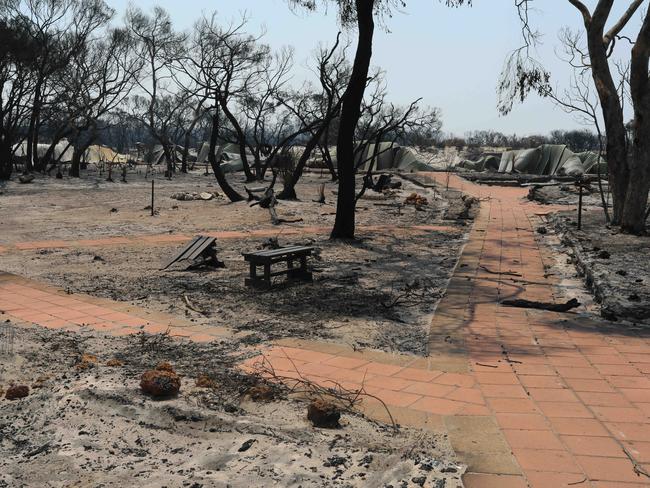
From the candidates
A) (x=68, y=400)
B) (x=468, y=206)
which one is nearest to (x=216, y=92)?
(x=468, y=206)

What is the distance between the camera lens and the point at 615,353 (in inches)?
191

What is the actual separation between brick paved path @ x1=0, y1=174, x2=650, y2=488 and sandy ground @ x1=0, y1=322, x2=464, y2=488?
305mm

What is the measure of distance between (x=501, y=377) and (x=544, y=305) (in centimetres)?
231

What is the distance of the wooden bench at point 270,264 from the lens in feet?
23.0

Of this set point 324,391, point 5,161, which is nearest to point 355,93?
point 324,391

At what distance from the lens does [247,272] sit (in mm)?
8242

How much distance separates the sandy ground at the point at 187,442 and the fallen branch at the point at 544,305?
3405 millimetres

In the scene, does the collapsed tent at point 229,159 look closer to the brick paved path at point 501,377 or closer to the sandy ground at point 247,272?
the sandy ground at point 247,272

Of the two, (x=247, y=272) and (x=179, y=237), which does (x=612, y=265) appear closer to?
(x=247, y=272)

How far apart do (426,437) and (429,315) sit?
2.89m

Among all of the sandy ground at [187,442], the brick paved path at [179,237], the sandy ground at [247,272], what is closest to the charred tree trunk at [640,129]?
the sandy ground at [247,272]

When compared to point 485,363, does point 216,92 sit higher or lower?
higher

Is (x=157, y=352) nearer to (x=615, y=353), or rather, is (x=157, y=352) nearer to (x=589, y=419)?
(x=589, y=419)

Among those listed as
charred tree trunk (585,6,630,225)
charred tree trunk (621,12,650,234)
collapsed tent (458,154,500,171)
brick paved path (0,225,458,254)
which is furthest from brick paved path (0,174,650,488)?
collapsed tent (458,154,500,171)
